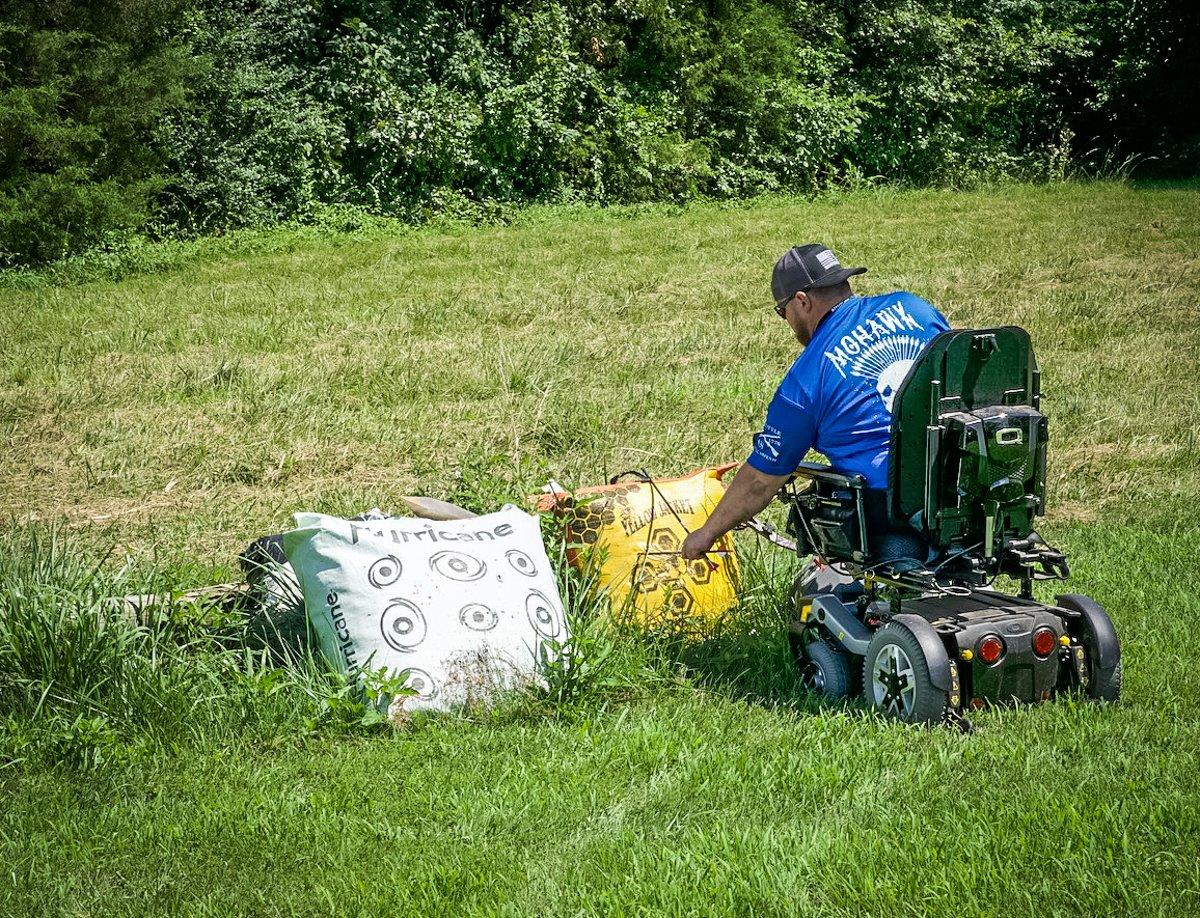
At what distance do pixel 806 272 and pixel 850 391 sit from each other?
0.59 meters

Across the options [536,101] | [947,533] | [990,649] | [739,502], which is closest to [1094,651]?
[990,649]

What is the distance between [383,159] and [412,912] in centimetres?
2151

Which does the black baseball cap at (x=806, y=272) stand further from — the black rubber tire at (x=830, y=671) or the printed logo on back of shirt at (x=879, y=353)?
the black rubber tire at (x=830, y=671)

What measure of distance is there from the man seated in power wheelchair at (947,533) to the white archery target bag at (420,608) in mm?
823

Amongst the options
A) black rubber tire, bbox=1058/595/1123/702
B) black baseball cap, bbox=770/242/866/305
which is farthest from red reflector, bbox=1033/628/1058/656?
black baseball cap, bbox=770/242/866/305

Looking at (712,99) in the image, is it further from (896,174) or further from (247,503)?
(247,503)

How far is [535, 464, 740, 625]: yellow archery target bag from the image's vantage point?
18.6 feet

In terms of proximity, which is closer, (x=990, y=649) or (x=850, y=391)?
(x=990, y=649)

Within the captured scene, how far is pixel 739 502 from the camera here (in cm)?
493

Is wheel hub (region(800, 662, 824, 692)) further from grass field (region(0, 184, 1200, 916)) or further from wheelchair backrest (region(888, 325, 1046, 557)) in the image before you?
wheelchair backrest (region(888, 325, 1046, 557))

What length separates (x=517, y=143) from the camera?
80.3 feet

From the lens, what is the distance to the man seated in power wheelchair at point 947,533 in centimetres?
441

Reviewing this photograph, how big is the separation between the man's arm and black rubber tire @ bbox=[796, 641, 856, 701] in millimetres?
610

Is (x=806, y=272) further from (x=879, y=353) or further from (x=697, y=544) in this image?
(x=697, y=544)
